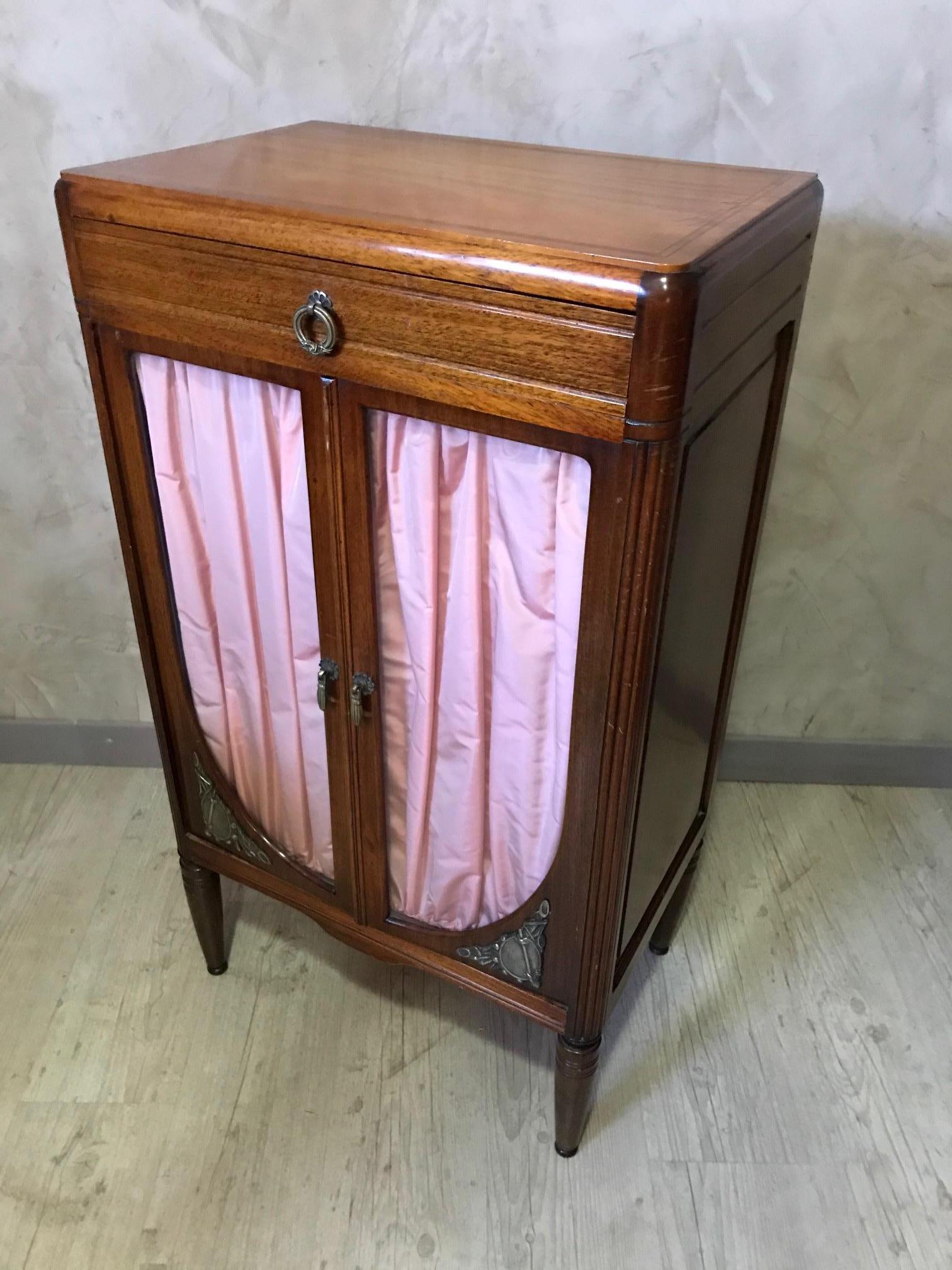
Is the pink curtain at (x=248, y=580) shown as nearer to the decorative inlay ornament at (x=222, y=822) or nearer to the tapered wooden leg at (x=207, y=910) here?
the decorative inlay ornament at (x=222, y=822)

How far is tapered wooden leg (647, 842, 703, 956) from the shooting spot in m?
1.40

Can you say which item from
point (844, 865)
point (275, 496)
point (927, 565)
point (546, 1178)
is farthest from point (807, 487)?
point (546, 1178)

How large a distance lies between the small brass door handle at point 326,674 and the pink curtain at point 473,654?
0.05 meters

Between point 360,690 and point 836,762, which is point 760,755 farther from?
point 360,690

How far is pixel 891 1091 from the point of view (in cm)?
132

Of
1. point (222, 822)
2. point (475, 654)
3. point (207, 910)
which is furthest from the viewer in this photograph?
point (207, 910)

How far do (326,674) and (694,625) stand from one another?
370 mm

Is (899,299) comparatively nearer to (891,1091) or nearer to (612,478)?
(612,478)

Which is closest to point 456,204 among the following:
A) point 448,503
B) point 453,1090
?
point 448,503

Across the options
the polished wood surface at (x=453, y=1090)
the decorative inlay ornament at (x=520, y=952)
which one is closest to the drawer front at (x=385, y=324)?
the decorative inlay ornament at (x=520, y=952)

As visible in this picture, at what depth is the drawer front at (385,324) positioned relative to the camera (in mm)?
734

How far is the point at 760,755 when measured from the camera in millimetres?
1778

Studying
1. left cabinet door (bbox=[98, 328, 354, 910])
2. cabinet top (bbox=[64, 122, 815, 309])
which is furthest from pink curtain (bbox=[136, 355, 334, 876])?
cabinet top (bbox=[64, 122, 815, 309])

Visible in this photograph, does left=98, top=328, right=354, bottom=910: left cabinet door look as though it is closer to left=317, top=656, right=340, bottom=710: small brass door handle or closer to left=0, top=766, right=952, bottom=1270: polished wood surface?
left=317, top=656, right=340, bottom=710: small brass door handle
